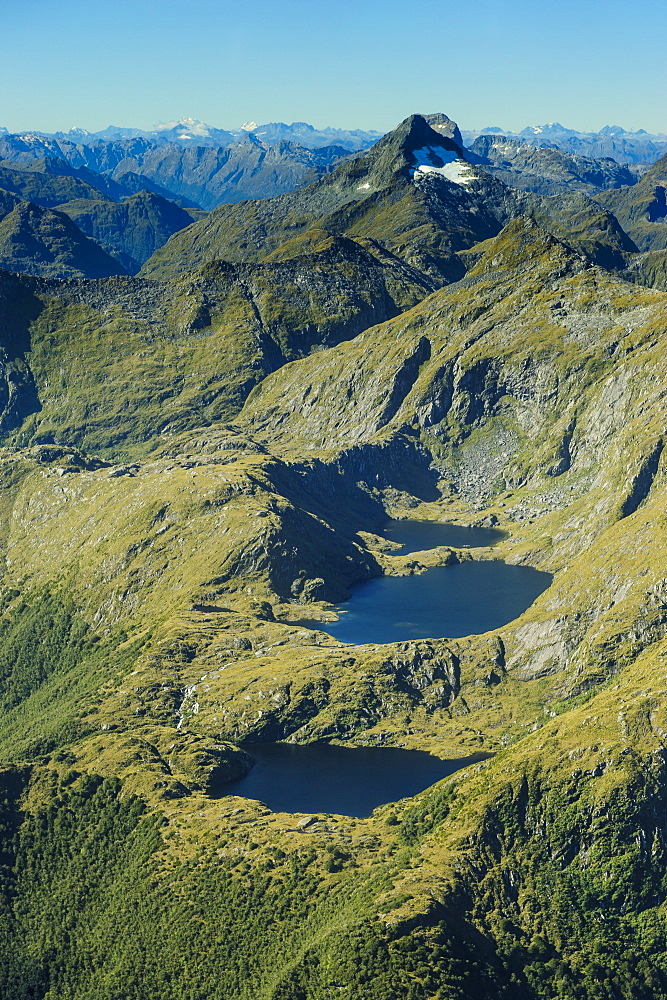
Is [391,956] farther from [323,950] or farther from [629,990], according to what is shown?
[629,990]

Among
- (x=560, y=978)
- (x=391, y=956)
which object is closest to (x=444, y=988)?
(x=391, y=956)

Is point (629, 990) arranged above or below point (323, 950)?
below

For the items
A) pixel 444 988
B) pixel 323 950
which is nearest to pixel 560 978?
pixel 444 988

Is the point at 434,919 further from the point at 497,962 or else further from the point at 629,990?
the point at 629,990

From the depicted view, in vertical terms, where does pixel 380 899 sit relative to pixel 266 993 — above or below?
above

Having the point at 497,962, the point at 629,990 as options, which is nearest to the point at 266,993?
the point at 497,962

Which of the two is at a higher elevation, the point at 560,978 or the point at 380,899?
the point at 380,899

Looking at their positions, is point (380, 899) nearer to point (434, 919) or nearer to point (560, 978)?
point (434, 919)

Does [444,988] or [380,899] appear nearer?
[444,988]
